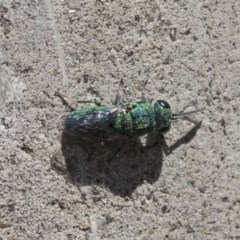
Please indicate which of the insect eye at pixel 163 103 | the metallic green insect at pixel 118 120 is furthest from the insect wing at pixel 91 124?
the insect eye at pixel 163 103

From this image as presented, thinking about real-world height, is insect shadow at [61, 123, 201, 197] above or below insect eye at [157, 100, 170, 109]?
below

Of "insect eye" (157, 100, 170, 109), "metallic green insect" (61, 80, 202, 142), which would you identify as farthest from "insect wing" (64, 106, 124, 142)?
"insect eye" (157, 100, 170, 109)

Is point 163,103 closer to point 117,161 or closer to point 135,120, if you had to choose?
point 135,120

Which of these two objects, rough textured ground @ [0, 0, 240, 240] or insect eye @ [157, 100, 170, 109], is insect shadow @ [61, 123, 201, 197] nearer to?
rough textured ground @ [0, 0, 240, 240]

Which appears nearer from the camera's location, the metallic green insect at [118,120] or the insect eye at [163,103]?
the metallic green insect at [118,120]

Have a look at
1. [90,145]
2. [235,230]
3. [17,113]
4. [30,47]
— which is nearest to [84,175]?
[90,145]

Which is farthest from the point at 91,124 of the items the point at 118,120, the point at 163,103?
the point at 163,103

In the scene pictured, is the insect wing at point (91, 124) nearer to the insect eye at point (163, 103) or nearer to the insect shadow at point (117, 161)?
the insect shadow at point (117, 161)
